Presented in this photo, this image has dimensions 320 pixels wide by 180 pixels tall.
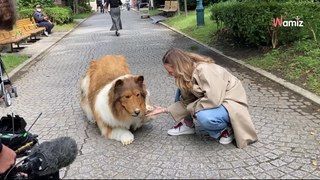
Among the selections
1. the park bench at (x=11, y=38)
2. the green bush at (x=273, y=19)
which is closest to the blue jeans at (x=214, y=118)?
the green bush at (x=273, y=19)

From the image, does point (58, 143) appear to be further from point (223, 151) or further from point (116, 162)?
point (223, 151)

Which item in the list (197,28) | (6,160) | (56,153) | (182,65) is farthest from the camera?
(197,28)

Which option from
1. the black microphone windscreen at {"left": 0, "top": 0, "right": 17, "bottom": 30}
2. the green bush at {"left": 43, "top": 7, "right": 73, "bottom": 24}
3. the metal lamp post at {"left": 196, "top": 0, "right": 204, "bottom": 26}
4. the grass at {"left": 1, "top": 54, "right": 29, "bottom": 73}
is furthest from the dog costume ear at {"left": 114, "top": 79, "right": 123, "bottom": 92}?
the green bush at {"left": 43, "top": 7, "right": 73, "bottom": 24}

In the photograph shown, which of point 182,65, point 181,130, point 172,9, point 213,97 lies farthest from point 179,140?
point 172,9

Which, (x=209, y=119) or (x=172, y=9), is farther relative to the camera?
(x=172, y=9)

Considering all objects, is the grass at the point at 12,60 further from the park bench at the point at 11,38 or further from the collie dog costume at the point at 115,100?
the collie dog costume at the point at 115,100

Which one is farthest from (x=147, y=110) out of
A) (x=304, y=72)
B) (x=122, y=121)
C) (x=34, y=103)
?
(x=304, y=72)

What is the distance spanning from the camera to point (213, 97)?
4723mm

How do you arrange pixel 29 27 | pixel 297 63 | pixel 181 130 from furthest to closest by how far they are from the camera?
1. pixel 29 27
2. pixel 297 63
3. pixel 181 130

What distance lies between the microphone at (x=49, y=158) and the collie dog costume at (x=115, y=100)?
4.29ft

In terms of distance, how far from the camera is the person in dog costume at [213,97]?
15.5 ft

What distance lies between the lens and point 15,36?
14.6 m

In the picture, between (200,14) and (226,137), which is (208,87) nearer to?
(226,137)

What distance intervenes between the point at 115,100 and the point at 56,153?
1.50 meters
